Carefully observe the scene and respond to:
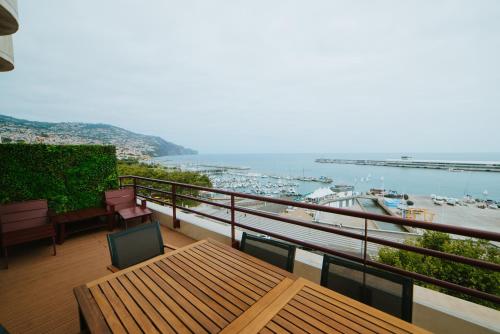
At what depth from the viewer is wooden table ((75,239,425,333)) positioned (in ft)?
3.17

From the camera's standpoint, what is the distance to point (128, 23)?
8.12 metres

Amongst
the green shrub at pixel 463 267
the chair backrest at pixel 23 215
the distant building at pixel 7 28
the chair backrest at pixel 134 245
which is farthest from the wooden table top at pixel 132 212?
the green shrub at pixel 463 267

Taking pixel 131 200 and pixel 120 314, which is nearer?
pixel 120 314

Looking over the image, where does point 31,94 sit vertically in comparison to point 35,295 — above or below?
above

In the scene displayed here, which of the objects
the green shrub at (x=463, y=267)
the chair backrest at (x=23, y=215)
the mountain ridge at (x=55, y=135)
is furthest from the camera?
the green shrub at (x=463, y=267)

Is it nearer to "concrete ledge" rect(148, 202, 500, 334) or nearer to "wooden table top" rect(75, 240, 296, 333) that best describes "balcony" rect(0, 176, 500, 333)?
"concrete ledge" rect(148, 202, 500, 334)

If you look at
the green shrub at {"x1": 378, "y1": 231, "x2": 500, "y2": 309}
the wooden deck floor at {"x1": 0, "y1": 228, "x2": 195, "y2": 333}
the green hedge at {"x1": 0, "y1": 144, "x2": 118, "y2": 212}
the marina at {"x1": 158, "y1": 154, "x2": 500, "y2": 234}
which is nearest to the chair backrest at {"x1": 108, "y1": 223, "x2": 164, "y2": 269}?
the wooden deck floor at {"x1": 0, "y1": 228, "x2": 195, "y2": 333}

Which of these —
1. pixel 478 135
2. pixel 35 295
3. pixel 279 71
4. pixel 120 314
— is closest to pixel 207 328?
pixel 120 314

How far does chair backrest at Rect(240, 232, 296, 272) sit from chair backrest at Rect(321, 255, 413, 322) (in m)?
0.27

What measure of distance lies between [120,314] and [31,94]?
107ft

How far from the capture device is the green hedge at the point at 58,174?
3.65 metres

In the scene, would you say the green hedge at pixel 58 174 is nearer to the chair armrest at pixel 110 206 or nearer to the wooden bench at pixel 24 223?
the wooden bench at pixel 24 223

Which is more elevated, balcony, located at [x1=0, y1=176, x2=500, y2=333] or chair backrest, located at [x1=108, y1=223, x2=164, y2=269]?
chair backrest, located at [x1=108, y1=223, x2=164, y2=269]

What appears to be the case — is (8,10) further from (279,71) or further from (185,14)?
(279,71)
